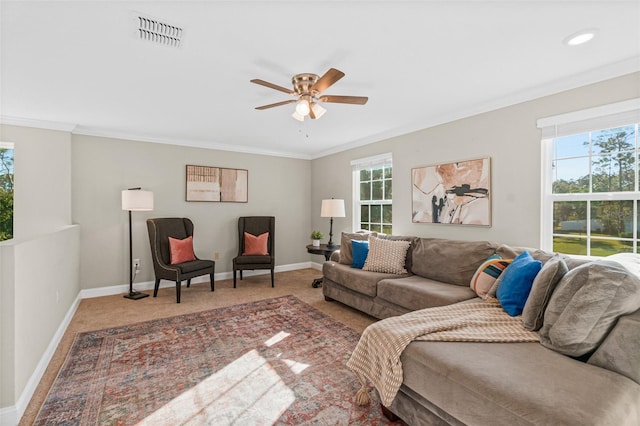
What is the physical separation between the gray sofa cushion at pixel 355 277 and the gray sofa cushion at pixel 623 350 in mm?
2044

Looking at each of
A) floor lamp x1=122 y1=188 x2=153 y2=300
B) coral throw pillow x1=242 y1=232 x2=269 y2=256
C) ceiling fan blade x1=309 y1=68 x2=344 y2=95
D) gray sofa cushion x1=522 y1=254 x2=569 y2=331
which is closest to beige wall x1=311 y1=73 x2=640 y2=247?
gray sofa cushion x1=522 y1=254 x2=569 y2=331

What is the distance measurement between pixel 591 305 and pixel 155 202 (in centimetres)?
511

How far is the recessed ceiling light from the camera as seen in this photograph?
1.98 metres

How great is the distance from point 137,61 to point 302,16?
4.60 feet

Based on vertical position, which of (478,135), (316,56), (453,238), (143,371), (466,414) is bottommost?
(143,371)

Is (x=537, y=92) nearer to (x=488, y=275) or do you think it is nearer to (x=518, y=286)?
(x=488, y=275)

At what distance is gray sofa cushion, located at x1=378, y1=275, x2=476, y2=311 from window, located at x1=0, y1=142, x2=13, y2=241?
4.49 meters

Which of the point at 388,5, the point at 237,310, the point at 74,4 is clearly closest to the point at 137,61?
the point at 74,4

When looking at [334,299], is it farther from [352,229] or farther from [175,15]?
[175,15]

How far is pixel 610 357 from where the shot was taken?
1.43 metres

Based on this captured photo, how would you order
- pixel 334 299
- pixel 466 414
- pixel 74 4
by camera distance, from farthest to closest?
pixel 334 299
pixel 74 4
pixel 466 414

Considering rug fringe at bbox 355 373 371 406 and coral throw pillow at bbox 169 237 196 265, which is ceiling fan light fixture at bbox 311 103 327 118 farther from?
coral throw pillow at bbox 169 237 196 265

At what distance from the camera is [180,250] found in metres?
4.46

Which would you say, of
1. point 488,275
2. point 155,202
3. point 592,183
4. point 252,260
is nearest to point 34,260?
point 155,202
